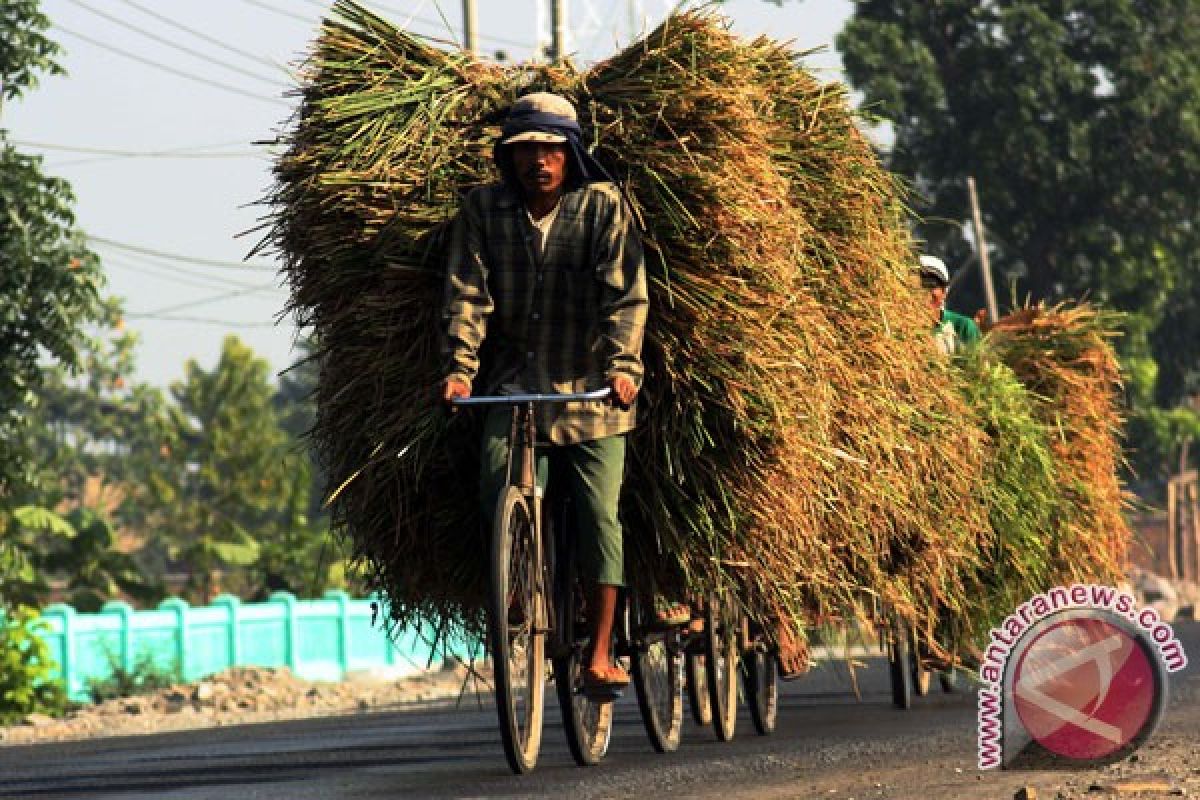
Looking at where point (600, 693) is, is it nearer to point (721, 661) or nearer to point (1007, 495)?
point (721, 661)

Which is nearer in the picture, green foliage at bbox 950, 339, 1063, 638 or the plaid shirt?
the plaid shirt

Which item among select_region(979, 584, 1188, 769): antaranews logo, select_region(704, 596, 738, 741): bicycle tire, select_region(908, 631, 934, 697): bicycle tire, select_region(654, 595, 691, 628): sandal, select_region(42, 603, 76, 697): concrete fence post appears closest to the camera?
select_region(979, 584, 1188, 769): antaranews logo

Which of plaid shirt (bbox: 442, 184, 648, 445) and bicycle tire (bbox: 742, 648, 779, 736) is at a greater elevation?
plaid shirt (bbox: 442, 184, 648, 445)

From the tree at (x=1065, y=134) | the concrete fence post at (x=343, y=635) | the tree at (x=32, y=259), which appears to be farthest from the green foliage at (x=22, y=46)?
the tree at (x=1065, y=134)

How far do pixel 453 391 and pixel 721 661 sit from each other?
2568 mm

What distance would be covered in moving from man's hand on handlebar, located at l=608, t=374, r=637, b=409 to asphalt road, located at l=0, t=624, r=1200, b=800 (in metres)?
1.21

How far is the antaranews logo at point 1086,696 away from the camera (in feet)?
21.9

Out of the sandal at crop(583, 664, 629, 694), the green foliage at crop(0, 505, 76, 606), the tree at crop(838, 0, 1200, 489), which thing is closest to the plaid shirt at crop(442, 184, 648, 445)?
the sandal at crop(583, 664, 629, 694)

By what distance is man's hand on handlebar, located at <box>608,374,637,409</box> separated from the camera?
706 cm

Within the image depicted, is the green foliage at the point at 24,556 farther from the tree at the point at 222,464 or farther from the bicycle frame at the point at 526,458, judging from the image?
the bicycle frame at the point at 526,458

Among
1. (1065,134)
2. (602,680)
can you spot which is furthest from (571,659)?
(1065,134)

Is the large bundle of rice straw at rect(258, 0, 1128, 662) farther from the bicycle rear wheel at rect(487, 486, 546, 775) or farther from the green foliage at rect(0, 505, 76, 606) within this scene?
the green foliage at rect(0, 505, 76, 606)

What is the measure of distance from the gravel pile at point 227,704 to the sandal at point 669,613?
9.47 m

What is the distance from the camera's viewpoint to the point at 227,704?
2031 cm
